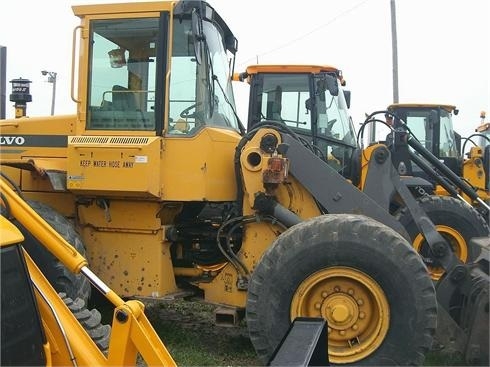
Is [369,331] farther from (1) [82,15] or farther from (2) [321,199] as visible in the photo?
(1) [82,15]

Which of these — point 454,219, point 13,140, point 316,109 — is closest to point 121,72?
point 13,140

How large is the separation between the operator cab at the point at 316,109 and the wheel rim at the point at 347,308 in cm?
307

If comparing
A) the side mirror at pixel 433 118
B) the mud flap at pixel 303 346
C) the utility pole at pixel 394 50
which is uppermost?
the utility pole at pixel 394 50

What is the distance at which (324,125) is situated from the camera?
23.7 feet

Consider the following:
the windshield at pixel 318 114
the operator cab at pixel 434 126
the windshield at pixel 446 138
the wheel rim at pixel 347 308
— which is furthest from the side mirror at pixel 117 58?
the windshield at pixel 446 138

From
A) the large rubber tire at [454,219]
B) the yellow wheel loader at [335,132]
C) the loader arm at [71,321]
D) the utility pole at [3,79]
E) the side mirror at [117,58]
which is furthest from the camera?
the large rubber tire at [454,219]

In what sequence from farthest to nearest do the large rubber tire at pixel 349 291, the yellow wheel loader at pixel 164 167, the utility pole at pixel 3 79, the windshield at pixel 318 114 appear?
the windshield at pixel 318 114
the utility pole at pixel 3 79
the yellow wheel loader at pixel 164 167
the large rubber tire at pixel 349 291

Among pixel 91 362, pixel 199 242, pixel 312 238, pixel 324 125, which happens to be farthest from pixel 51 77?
pixel 91 362

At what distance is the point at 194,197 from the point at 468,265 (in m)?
2.32

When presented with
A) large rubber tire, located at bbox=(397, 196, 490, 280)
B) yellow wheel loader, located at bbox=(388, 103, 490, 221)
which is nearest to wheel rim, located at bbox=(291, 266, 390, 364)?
large rubber tire, located at bbox=(397, 196, 490, 280)

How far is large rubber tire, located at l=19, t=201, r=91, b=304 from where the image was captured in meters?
4.31

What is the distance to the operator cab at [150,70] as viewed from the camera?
15.4 feet

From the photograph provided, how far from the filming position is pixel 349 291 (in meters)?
4.09

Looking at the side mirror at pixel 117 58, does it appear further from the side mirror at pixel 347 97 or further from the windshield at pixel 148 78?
the side mirror at pixel 347 97
